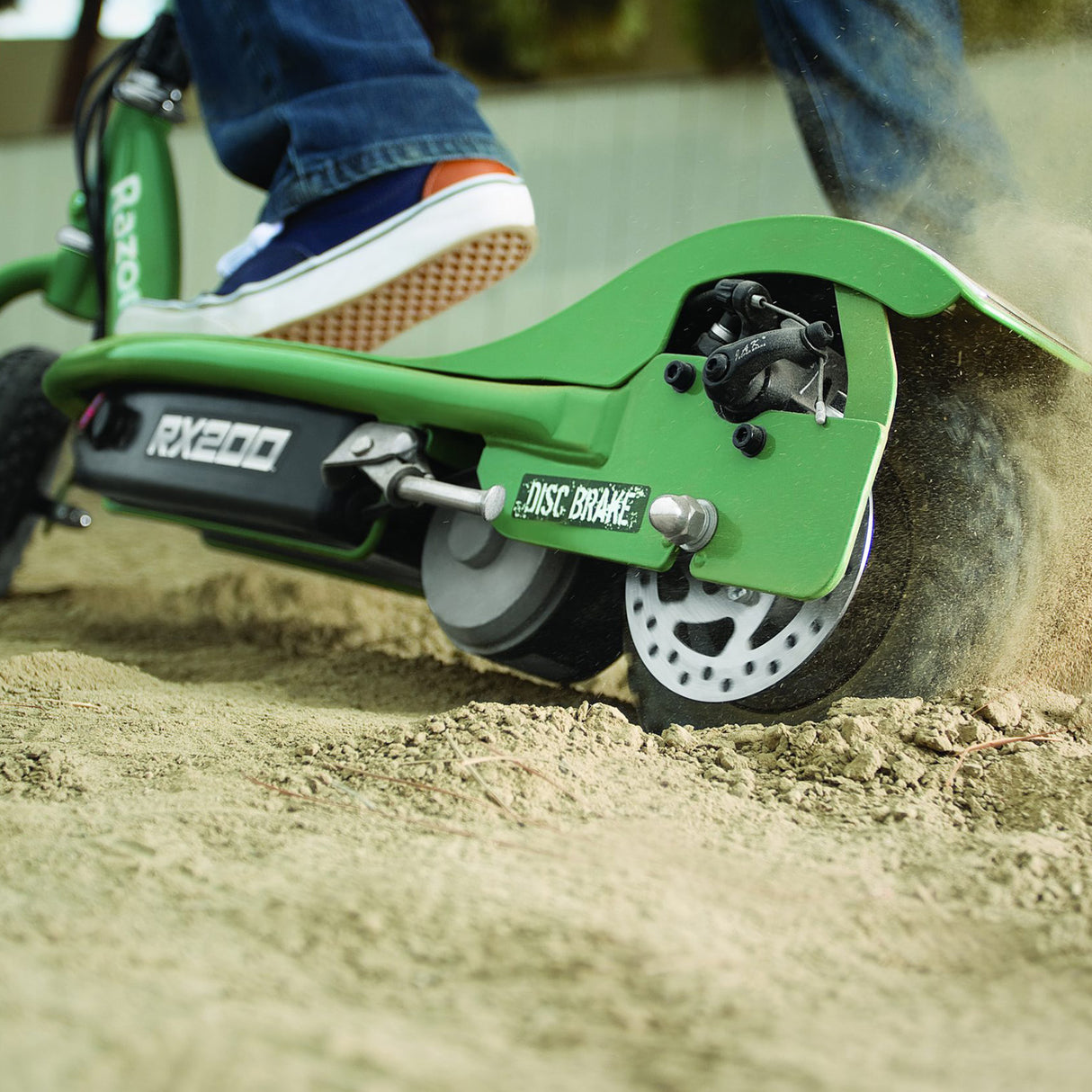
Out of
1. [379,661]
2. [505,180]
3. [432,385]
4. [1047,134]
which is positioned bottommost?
[379,661]

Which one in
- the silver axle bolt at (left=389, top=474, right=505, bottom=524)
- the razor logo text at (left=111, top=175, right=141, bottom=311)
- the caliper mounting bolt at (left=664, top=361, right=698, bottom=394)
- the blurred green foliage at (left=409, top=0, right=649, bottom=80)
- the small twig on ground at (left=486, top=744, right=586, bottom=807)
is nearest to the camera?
the small twig on ground at (left=486, top=744, right=586, bottom=807)

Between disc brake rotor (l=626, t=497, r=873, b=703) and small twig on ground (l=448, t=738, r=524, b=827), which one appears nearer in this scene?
small twig on ground (l=448, t=738, r=524, b=827)

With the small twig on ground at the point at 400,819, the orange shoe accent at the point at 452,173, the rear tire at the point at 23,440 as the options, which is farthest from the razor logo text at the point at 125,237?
the small twig on ground at the point at 400,819

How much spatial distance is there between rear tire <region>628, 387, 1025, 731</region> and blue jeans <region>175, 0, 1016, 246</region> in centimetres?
31

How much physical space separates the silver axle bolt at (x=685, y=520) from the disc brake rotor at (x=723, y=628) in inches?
3.2

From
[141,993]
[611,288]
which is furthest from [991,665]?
[141,993]

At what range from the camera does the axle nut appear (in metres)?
1.26

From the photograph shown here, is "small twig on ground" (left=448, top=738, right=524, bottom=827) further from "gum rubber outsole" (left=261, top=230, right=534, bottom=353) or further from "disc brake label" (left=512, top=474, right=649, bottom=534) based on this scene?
"gum rubber outsole" (left=261, top=230, right=534, bottom=353)

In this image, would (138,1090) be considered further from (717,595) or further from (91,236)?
(91,236)

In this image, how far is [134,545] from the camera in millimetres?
3650

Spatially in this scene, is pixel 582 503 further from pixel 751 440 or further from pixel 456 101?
pixel 456 101

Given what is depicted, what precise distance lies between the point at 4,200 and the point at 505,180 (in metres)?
6.09

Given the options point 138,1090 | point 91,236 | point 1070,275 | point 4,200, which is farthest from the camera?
point 4,200

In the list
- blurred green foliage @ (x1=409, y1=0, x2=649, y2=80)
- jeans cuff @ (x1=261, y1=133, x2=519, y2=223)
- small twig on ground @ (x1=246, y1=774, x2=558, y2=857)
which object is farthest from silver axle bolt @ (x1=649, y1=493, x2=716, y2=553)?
blurred green foliage @ (x1=409, y1=0, x2=649, y2=80)
